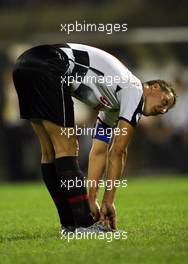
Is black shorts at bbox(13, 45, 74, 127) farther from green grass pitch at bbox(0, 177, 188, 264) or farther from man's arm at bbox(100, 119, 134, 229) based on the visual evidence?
green grass pitch at bbox(0, 177, 188, 264)

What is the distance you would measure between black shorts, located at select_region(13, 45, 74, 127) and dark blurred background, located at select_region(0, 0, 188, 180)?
1126 cm

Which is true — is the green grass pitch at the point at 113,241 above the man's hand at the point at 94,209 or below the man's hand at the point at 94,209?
below

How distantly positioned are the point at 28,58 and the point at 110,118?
1031 mm

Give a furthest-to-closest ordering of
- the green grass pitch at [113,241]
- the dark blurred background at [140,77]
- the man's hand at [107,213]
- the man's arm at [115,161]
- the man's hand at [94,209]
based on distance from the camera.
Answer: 1. the dark blurred background at [140,77]
2. the man's hand at [94,209]
3. the man's hand at [107,213]
4. the man's arm at [115,161]
5. the green grass pitch at [113,241]

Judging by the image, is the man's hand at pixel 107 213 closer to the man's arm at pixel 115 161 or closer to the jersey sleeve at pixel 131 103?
the man's arm at pixel 115 161

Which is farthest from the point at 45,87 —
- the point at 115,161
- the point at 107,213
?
the point at 107,213

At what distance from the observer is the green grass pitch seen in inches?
266

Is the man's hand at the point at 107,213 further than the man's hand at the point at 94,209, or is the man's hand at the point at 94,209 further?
the man's hand at the point at 94,209

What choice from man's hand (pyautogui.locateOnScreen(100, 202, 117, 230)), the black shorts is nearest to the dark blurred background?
man's hand (pyautogui.locateOnScreen(100, 202, 117, 230))

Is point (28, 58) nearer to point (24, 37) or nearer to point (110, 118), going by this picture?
point (110, 118)

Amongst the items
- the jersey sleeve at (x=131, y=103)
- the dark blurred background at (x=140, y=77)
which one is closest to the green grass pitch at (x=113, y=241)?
the jersey sleeve at (x=131, y=103)

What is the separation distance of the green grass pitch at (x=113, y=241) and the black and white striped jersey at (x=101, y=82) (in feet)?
3.48

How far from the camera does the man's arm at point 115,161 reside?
7809 millimetres

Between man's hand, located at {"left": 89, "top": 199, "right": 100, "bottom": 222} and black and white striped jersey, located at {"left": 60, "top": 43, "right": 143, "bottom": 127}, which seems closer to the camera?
black and white striped jersey, located at {"left": 60, "top": 43, "right": 143, "bottom": 127}
